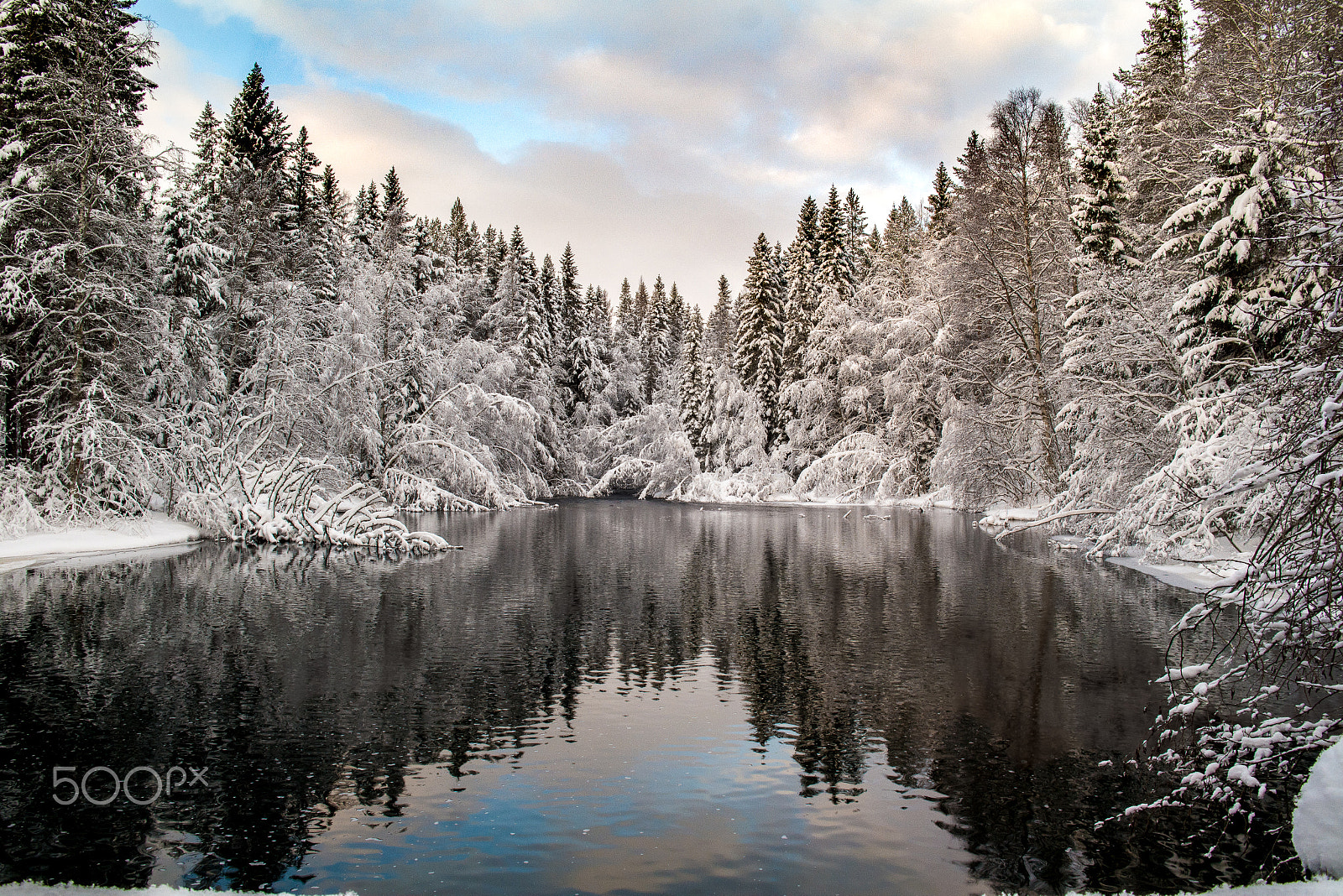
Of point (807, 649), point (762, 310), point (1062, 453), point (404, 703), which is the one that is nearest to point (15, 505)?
point (404, 703)

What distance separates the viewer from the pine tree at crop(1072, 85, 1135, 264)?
23938 mm

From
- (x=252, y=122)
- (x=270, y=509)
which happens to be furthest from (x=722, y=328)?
(x=270, y=509)

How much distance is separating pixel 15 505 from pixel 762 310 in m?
39.7

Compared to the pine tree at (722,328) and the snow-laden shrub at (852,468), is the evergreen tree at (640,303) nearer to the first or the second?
the pine tree at (722,328)

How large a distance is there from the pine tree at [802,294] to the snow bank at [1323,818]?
43.9m

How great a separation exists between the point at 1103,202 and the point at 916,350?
18039 mm

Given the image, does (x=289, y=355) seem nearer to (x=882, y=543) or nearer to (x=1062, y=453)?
(x=882, y=543)

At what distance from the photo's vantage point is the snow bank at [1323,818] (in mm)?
4531

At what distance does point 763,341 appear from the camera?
5062 cm

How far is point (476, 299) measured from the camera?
4844 centimetres

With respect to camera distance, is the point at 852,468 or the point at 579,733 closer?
the point at 579,733

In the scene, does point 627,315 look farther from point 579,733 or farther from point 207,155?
point 579,733

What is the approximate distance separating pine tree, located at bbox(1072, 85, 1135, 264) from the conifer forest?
0.11m

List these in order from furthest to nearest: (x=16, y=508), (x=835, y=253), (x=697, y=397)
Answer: (x=697, y=397)
(x=835, y=253)
(x=16, y=508)
